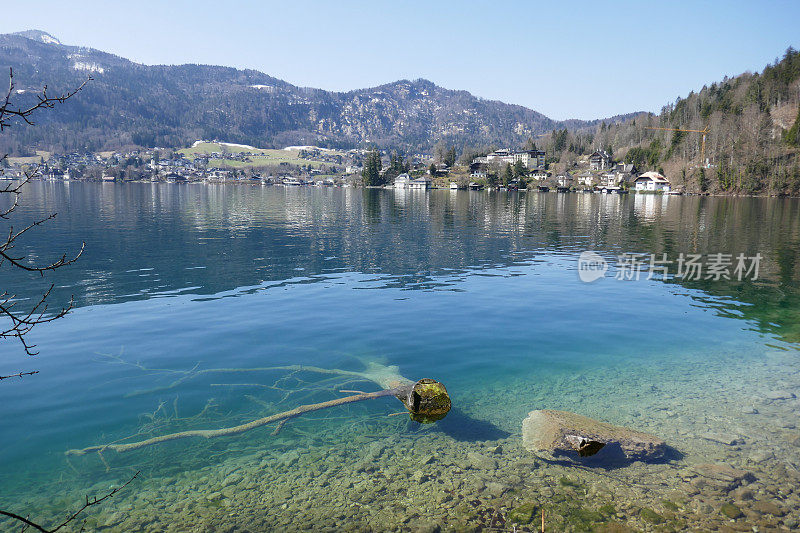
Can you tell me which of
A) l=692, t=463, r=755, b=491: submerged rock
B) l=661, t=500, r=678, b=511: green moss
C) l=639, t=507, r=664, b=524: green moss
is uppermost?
l=692, t=463, r=755, b=491: submerged rock

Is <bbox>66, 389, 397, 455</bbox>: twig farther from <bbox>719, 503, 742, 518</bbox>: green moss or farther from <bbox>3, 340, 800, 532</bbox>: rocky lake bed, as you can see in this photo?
<bbox>719, 503, 742, 518</bbox>: green moss

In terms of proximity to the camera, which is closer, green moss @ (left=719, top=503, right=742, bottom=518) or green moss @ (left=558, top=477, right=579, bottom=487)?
green moss @ (left=719, top=503, right=742, bottom=518)

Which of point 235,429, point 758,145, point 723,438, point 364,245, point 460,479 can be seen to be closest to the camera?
point 460,479

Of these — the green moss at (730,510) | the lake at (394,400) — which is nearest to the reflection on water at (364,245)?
the lake at (394,400)

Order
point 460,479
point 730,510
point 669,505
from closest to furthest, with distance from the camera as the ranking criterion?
1. point 730,510
2. point 669,505
3. point 460,479

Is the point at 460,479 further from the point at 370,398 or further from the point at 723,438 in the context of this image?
the point at 723,438

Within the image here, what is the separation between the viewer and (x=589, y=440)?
12516 mm

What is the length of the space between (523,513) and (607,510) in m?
1.91

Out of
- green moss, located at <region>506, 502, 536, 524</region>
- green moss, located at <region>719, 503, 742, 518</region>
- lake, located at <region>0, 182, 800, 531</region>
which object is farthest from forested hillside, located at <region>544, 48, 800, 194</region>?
green moss, located at <region>506, 502, 536, 524</region>

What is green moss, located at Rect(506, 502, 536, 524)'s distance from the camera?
10242 millimetres

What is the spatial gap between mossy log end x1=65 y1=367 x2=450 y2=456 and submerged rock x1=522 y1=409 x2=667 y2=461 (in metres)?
2.77

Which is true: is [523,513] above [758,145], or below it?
below

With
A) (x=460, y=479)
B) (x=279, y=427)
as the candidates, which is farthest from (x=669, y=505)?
(x=279, y=427)

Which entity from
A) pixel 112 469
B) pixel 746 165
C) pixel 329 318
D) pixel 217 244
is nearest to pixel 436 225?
pixel 217 244
